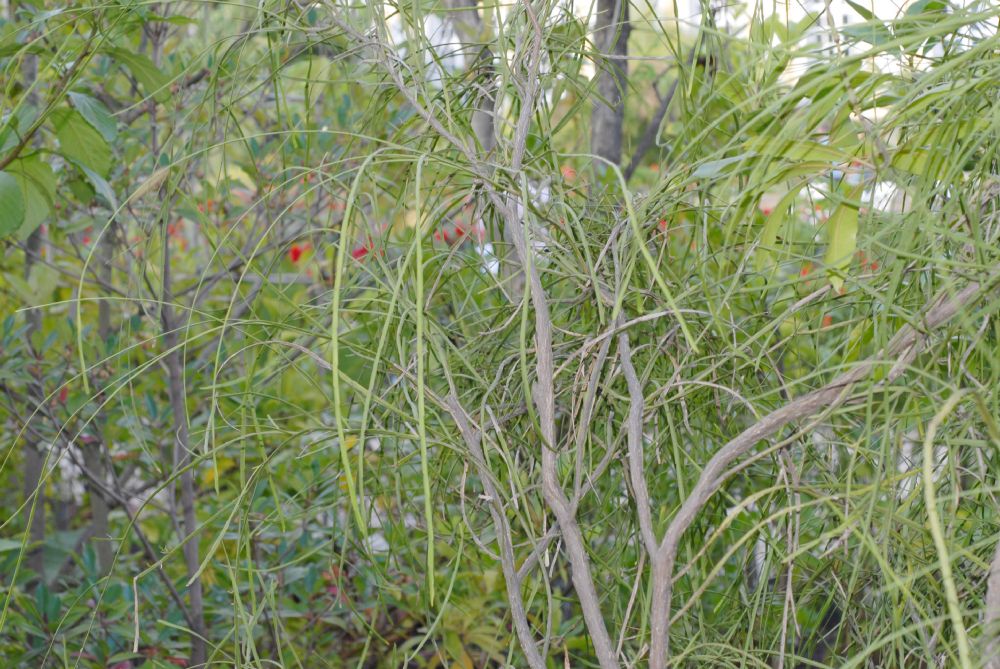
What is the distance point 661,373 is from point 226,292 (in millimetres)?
1541

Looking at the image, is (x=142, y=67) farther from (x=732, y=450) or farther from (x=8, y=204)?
(x=732, y=450)

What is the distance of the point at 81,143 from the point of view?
101 cm

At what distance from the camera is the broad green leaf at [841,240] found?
499mm

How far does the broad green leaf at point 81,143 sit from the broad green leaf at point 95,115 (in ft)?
0.19

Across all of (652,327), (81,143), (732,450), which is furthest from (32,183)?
(732,450)

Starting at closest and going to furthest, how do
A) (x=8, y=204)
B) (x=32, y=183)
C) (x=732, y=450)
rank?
(x=732, y=450), (x=8, y=204), (x=32, y=183)

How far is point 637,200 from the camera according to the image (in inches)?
23.3

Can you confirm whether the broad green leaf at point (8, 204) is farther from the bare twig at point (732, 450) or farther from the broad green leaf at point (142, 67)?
the bare twig at point (732, 450)

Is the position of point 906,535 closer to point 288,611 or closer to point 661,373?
point 661,373

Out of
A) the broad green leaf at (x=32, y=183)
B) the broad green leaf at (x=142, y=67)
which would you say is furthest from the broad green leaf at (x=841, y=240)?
the broad green leaf at (x=32, y=183)

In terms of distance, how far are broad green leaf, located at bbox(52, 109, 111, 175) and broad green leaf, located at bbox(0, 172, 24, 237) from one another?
136 millimetres

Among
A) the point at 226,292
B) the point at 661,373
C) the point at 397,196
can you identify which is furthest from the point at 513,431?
the point at 226,292

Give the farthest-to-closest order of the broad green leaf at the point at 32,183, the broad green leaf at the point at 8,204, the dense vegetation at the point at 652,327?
the broad green leaf at the point at 32,183
the broad green leaf at the point at 8,204
the dense vegetation at the point at 652,327

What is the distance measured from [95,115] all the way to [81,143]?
81 mm
